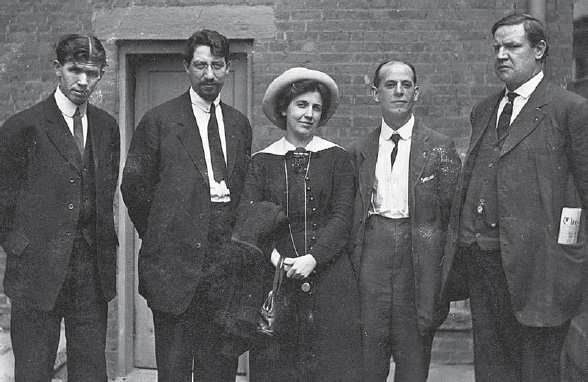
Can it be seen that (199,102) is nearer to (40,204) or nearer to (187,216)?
(187,216)

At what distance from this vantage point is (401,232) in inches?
139

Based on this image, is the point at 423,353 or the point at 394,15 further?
the point at 394,15

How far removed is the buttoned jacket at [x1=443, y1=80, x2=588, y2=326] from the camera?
3242 millimetres

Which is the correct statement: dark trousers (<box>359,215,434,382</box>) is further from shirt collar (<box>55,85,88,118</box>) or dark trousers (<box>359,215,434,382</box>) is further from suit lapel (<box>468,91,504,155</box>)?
shirt collar (<box>55,85,88,118</box>)

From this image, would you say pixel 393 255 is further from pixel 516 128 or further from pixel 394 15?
pixel 394 15

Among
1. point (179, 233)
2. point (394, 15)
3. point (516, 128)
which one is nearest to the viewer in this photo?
point (516, 128)

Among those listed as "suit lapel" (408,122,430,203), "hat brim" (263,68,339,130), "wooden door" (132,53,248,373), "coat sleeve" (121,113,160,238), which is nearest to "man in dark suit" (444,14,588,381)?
"suit lapel" (408,122,430,203)

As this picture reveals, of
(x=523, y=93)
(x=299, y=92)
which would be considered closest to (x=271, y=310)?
(x=299, y=92)

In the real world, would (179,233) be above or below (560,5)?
below

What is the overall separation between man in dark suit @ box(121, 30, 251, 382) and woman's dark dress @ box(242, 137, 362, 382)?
22cm

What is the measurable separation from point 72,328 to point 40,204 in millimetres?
633

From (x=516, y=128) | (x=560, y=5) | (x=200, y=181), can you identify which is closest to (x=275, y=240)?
(x=200, y=181)

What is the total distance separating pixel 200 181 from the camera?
361 centimetres

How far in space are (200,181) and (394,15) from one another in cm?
239
